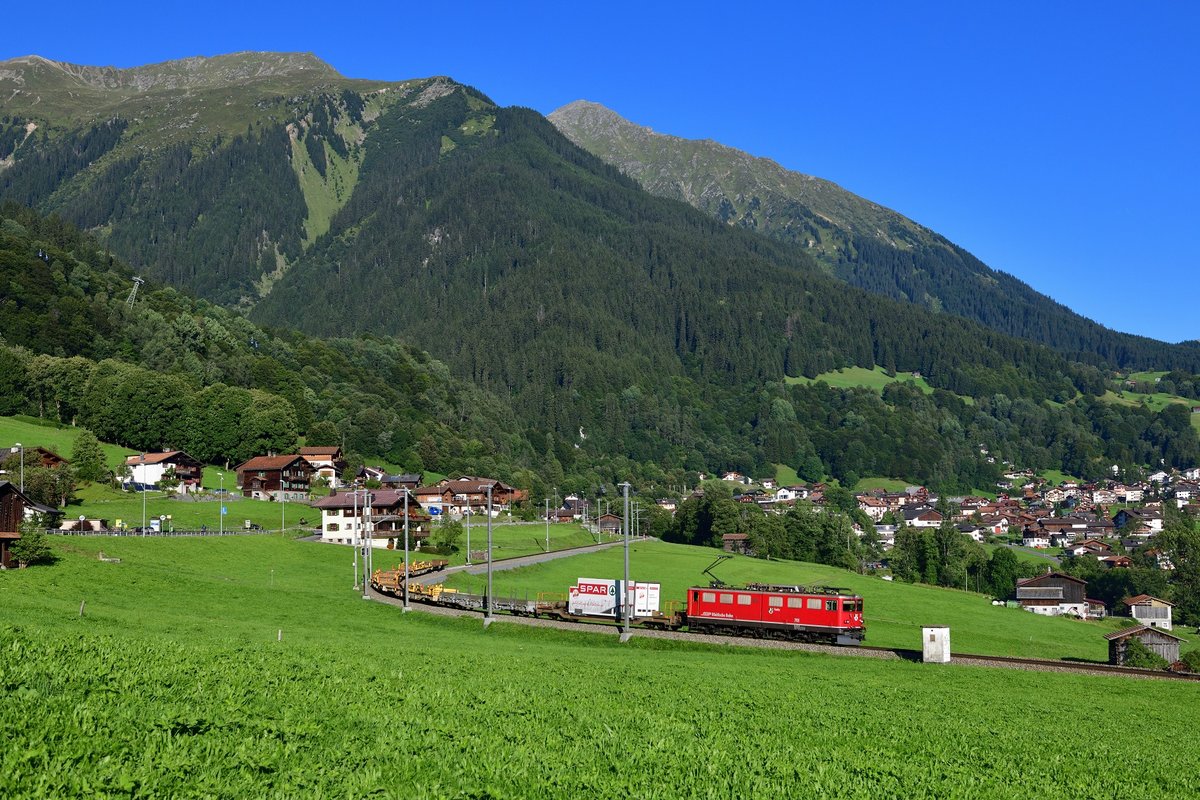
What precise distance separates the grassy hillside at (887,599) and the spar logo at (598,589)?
1242cm

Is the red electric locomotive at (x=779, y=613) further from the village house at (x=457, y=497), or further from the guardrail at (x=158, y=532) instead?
the village house at (x=457, y=497)

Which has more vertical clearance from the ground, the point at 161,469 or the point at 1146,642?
the point at 161,469

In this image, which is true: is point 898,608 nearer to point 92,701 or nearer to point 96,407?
point 92,701

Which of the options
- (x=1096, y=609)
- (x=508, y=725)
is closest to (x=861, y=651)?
(x=508, y=725)

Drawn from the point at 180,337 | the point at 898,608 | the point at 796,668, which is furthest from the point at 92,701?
the point at 180,337

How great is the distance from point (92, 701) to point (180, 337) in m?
170

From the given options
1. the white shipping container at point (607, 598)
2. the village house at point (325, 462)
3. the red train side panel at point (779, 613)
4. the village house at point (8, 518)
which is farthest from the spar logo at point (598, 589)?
the village house at point (325, 462)

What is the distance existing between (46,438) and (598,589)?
88.4m

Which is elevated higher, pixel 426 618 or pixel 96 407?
pixel 96 407

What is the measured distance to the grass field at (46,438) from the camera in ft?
378

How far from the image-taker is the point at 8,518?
6044 cm

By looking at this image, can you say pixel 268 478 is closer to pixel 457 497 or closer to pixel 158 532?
pixel 457 497

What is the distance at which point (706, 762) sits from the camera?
18.1 metres

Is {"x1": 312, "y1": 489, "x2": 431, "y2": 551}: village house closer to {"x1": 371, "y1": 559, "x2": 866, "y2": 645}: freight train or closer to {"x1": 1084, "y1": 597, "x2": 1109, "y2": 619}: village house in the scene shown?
{"x1": 371, "y1": 559, "x2": 866, "y2": 645}: freight train
